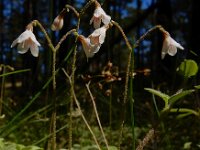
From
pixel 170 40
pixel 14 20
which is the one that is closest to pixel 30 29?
pixel 170 40

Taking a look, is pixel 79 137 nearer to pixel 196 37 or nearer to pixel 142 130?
pixel 142 130

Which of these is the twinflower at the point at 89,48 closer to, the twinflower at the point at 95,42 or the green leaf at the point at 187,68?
the twinflower at the point at 95,42

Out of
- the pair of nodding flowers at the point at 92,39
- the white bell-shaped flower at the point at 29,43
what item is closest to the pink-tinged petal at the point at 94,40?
the pair of nodding flowers at the point at 92,39

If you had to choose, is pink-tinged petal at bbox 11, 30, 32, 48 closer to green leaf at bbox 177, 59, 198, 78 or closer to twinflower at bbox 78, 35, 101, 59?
twinflower at bbox 78, 35, 101, 59

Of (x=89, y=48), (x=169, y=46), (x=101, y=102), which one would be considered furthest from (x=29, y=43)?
(x=101, y=102)

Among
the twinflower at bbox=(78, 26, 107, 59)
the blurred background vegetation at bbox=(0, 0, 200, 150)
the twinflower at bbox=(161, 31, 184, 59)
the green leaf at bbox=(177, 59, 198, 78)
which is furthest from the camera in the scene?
the blurred background vegetation at bbox=(0, 0, 200, 150)

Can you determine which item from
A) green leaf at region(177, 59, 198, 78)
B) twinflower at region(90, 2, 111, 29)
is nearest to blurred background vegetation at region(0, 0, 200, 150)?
green leaf at region(177, 59, 198, 78)

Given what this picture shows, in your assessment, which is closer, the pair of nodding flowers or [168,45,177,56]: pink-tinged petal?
the pair of nodding flowers

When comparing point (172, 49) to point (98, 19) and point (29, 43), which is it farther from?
point (29, 43)

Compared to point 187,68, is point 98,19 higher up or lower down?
higher up

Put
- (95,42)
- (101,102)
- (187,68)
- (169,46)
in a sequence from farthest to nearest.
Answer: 1. (101,102)
2. (187,68)
3. (169,46)
4. (95,42)

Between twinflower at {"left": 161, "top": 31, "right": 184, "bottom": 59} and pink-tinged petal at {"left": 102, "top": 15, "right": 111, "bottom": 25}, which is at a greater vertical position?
pink-tinged petal at {"left": 102, "top": 15, "right": 111, "bottom": 25}
